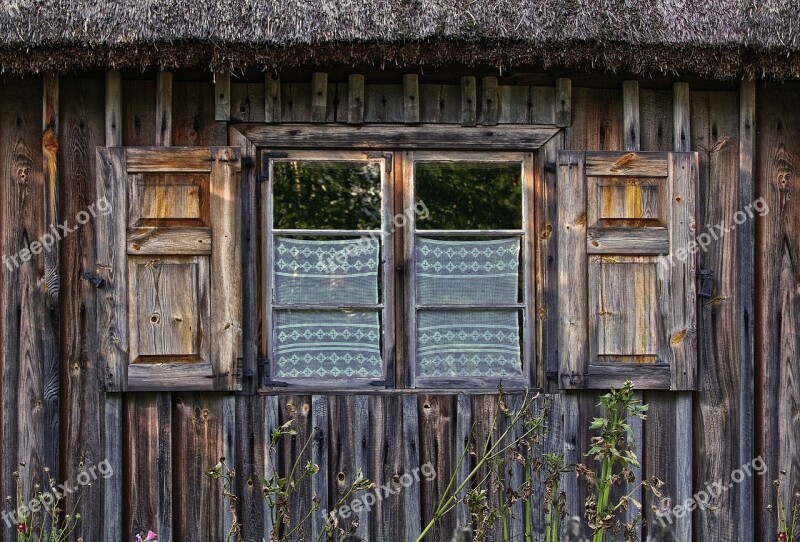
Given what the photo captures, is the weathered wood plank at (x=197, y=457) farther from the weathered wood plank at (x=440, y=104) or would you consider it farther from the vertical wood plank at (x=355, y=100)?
the weathered wood plank at (x=440, y=104)

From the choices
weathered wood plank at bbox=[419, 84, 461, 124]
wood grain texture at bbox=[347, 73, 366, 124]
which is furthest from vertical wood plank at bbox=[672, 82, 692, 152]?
wood grain texture at bbox=[347, 73, 366, 124]

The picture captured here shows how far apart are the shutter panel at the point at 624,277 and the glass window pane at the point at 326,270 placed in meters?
0.88

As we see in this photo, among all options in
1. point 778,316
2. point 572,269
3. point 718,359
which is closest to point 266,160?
point 572,269

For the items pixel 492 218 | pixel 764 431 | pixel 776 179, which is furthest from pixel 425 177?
pixel 764 431

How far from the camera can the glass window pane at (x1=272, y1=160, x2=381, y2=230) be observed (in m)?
4.52

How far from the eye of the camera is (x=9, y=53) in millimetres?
4125

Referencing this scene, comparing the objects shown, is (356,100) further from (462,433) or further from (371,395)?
(462,433)

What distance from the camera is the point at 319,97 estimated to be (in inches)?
176

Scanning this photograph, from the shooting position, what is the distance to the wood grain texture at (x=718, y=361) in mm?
4531

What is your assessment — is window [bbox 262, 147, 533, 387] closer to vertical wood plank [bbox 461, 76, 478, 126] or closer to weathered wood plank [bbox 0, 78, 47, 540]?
vertical wood plank [bbox 461, 76, 478, 126]

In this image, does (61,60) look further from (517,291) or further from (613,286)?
(613,286)

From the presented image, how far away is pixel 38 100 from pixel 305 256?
4.63 ft

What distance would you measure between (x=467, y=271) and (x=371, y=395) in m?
0.73

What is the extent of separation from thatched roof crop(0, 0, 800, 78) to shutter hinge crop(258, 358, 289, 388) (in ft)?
4.34
